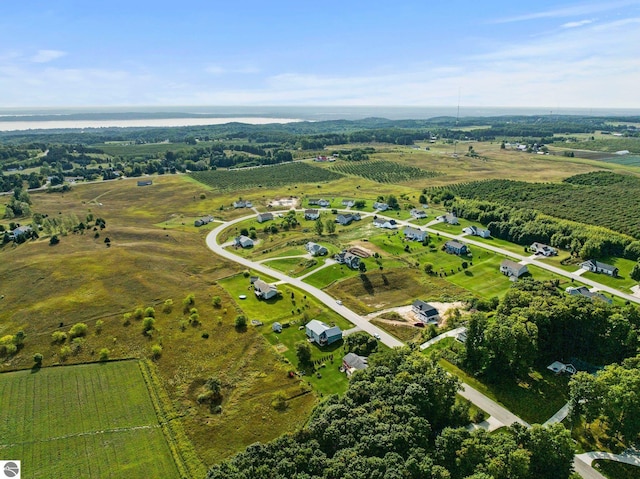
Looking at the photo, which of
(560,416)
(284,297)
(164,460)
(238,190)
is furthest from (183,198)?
(560,416)

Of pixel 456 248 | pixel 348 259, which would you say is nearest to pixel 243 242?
pixel 348 259

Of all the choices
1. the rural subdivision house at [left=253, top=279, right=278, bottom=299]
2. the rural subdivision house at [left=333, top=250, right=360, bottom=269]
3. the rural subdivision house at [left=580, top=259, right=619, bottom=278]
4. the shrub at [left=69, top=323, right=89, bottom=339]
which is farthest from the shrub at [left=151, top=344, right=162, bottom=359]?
the rural subdivision house at [left=580, top=259, right=619, bottom=278]

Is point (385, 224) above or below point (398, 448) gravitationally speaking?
above

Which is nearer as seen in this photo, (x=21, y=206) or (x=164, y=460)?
(x=164, y=460)

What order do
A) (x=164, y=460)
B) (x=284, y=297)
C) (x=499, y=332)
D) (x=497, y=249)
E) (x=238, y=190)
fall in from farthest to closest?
(x=238, y=190), (x=497, y=249), (x=284, y=297), (x=499, y=332), (x=164, y=460)

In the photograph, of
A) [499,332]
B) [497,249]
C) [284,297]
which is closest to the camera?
[499,332]

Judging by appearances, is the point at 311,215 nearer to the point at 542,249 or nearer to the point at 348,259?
the point at 348,259

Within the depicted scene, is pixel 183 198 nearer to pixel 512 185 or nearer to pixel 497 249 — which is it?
pixel 497 249
